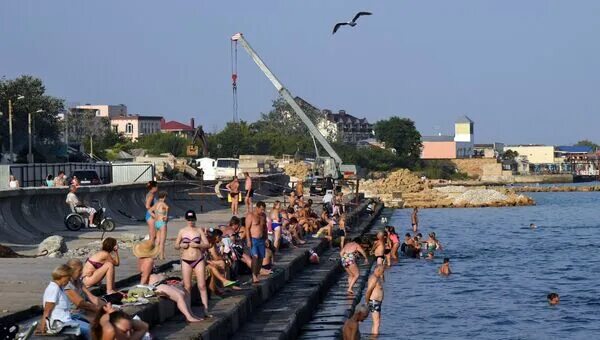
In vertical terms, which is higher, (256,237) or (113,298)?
(256,237)

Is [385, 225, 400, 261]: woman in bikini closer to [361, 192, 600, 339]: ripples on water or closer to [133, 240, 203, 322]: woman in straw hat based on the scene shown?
[361, 192, 600, 339]: ripples on water

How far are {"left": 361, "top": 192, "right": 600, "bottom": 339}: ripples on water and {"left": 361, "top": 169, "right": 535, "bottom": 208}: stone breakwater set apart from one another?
31.7 meters

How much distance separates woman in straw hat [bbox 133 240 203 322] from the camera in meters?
16.2

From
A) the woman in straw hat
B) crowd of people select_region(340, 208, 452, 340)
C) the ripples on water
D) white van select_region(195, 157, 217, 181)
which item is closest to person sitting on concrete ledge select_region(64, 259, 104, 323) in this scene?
the woman in straw hat

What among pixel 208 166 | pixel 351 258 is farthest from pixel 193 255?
pixel 208 166

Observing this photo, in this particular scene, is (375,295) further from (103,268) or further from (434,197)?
(434,197)

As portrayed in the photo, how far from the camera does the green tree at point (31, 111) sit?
81.6 metres

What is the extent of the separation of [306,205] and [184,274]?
28.2 m

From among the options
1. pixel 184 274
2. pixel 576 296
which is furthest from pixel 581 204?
pixel 184 274

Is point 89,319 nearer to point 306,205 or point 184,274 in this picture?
point 184,274

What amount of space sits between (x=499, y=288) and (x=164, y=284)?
18.4m

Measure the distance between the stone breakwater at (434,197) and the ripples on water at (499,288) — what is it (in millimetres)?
31732

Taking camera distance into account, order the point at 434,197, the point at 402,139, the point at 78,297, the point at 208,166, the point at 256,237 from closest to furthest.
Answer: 1. the point at 78,297
2. the point at 256,237
3. the point at 208,166
4. the point at 434,197
5. the point at 402,139

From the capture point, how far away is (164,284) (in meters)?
16.4
